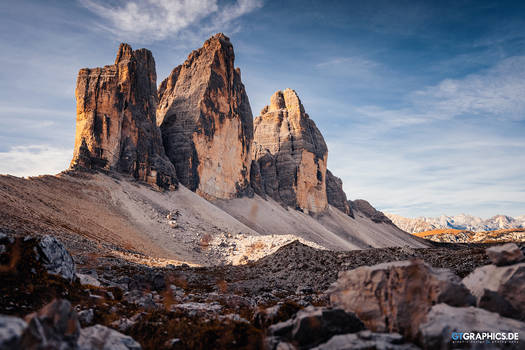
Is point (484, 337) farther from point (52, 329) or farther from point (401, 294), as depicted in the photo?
point (52, 329)

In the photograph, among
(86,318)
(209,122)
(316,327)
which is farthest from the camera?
(209,122)

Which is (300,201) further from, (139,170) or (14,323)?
(14,323)

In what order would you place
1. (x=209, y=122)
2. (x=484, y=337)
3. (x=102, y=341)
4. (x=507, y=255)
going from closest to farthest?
(x=484, y=337), (x=102, y=341), (x=507, y=255), (x=209, y=122)

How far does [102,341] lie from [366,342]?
4.02 m

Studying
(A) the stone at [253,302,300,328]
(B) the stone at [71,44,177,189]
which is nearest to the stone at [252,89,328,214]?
(B) the stone at [71,44,177,189]

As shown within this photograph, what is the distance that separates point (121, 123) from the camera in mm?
48750

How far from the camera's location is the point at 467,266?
46.6 ft

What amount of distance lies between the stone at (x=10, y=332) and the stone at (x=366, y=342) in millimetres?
3993

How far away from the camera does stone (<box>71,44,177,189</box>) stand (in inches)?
1809

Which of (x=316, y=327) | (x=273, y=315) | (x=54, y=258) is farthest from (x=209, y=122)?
(x=316, y=327)

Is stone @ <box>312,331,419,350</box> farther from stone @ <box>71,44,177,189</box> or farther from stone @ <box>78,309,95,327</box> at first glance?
stone @ <box>71,44,177,189</box>

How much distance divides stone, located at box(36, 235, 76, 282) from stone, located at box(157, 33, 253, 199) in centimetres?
5014

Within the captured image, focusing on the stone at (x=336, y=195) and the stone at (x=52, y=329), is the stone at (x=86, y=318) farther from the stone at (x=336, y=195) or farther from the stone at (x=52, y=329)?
the stone at (x=336, y=195)

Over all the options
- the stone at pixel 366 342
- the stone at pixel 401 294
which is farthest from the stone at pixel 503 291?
the stone at pixel 366 342
